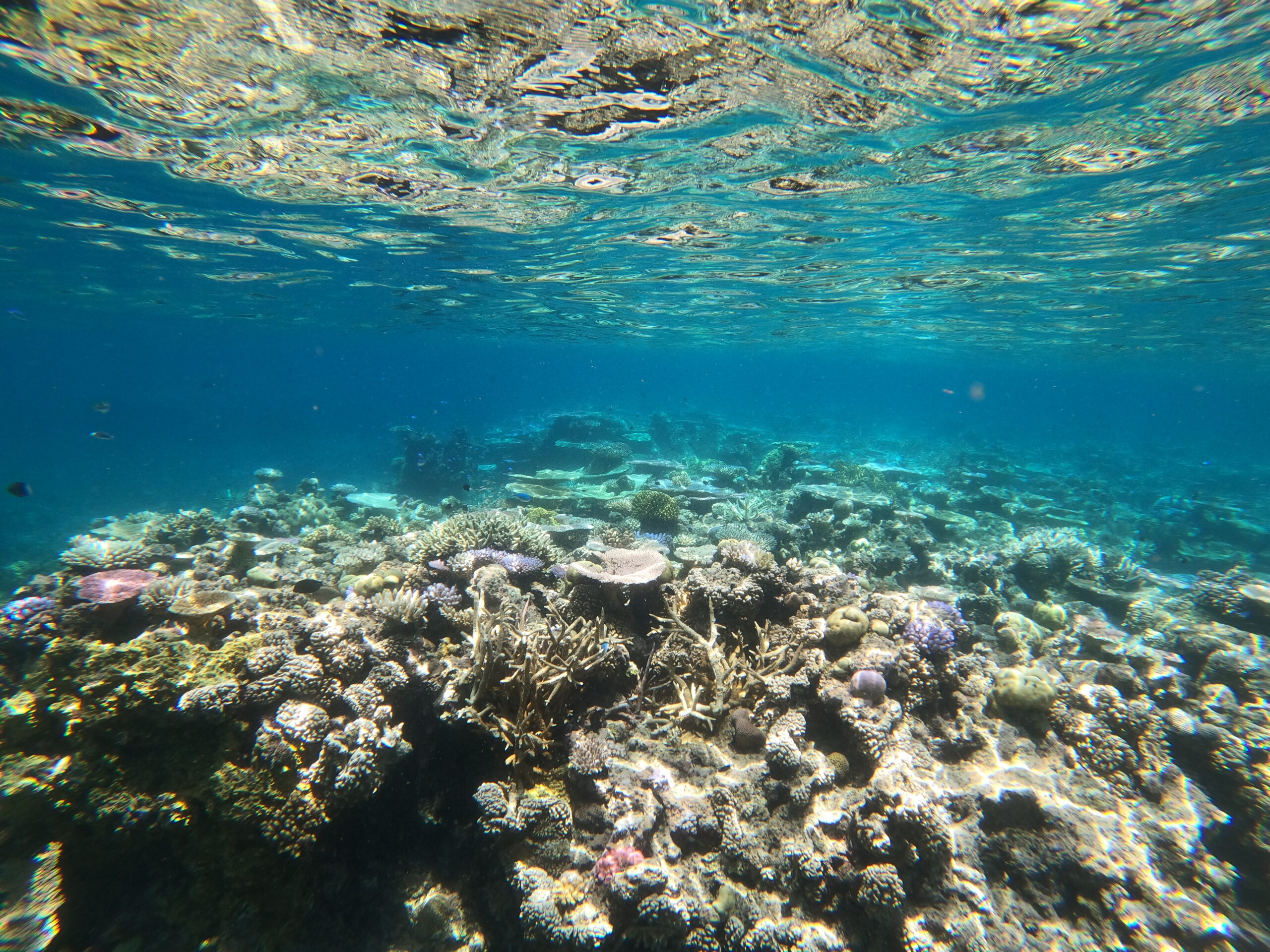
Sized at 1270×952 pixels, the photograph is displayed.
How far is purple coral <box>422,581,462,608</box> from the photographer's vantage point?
222 inches

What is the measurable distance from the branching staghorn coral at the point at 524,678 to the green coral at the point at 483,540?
2.71 meters

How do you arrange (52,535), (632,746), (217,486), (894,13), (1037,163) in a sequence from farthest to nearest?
(217,486)
(52,535)
(1037,163)
(894,13)
(632,746)

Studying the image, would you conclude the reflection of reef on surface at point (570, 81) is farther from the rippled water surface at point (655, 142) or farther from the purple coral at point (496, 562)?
the purple coral at point (496, 562)

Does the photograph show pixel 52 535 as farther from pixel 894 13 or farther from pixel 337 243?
pixel 894 13

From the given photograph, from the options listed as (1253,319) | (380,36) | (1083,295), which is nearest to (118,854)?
(380,36)

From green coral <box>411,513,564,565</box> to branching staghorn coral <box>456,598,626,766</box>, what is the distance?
271 cm

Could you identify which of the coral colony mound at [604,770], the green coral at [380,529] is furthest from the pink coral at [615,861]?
the green coral at [380,529]

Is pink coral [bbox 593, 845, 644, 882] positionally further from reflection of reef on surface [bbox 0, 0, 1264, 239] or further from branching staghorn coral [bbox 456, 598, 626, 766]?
reflection of reef on surface [bbox 0, 0, 1264, 239]

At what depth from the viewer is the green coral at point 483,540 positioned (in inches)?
303

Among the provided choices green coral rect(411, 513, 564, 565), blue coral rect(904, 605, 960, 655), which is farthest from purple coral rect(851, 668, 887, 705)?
green coral rect(411, 513, 564, 565)

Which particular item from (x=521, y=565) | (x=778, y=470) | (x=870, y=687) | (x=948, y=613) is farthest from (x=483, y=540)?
(x=778, y=470)

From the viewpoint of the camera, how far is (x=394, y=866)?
4148 millimetres

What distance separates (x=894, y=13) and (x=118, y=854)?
12.7 m

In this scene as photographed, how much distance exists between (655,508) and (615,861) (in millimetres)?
9134
